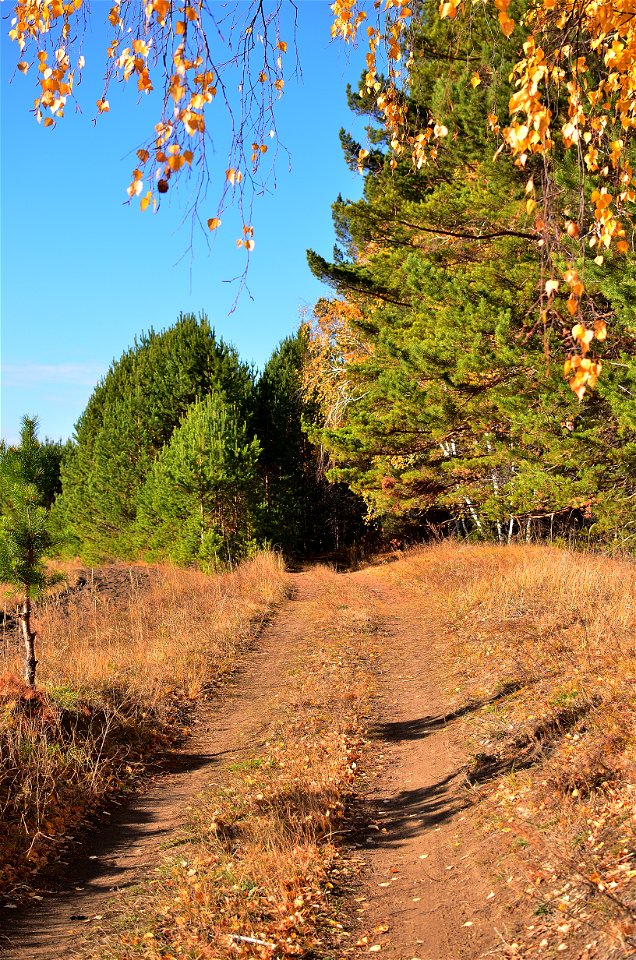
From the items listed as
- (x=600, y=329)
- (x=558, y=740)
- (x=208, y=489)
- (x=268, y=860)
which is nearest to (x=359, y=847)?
(x=268, y=860)

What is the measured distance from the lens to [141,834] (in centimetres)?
520

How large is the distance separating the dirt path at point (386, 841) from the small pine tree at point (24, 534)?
2.01 meters

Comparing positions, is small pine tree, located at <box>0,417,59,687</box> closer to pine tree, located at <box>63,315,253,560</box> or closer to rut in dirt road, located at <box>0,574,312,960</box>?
rut in dirt road, located at <box>0,574,312,960</box>

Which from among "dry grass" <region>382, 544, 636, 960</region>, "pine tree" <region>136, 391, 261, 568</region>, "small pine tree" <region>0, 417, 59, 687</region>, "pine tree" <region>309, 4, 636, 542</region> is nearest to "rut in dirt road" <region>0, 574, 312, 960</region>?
"small pine tree" <region>0, 417, 59, 687</region>

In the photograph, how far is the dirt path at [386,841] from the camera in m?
3.68

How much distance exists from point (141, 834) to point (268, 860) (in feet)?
4.84

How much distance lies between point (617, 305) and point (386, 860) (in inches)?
293

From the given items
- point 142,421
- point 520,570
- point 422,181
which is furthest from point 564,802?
point 142,421

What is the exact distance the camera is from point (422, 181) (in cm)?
1689

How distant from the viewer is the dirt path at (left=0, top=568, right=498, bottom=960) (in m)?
3.68

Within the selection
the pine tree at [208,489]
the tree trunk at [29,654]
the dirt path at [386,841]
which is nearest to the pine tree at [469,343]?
the pine tree at [208,489]

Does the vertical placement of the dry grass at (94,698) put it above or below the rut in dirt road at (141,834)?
above

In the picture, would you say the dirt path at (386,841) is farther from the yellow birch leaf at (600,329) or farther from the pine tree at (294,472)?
the pine tree at (294,472)

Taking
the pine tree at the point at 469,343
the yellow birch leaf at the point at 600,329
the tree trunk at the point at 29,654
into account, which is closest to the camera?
the yellow birch leaf at the point at 600,329
